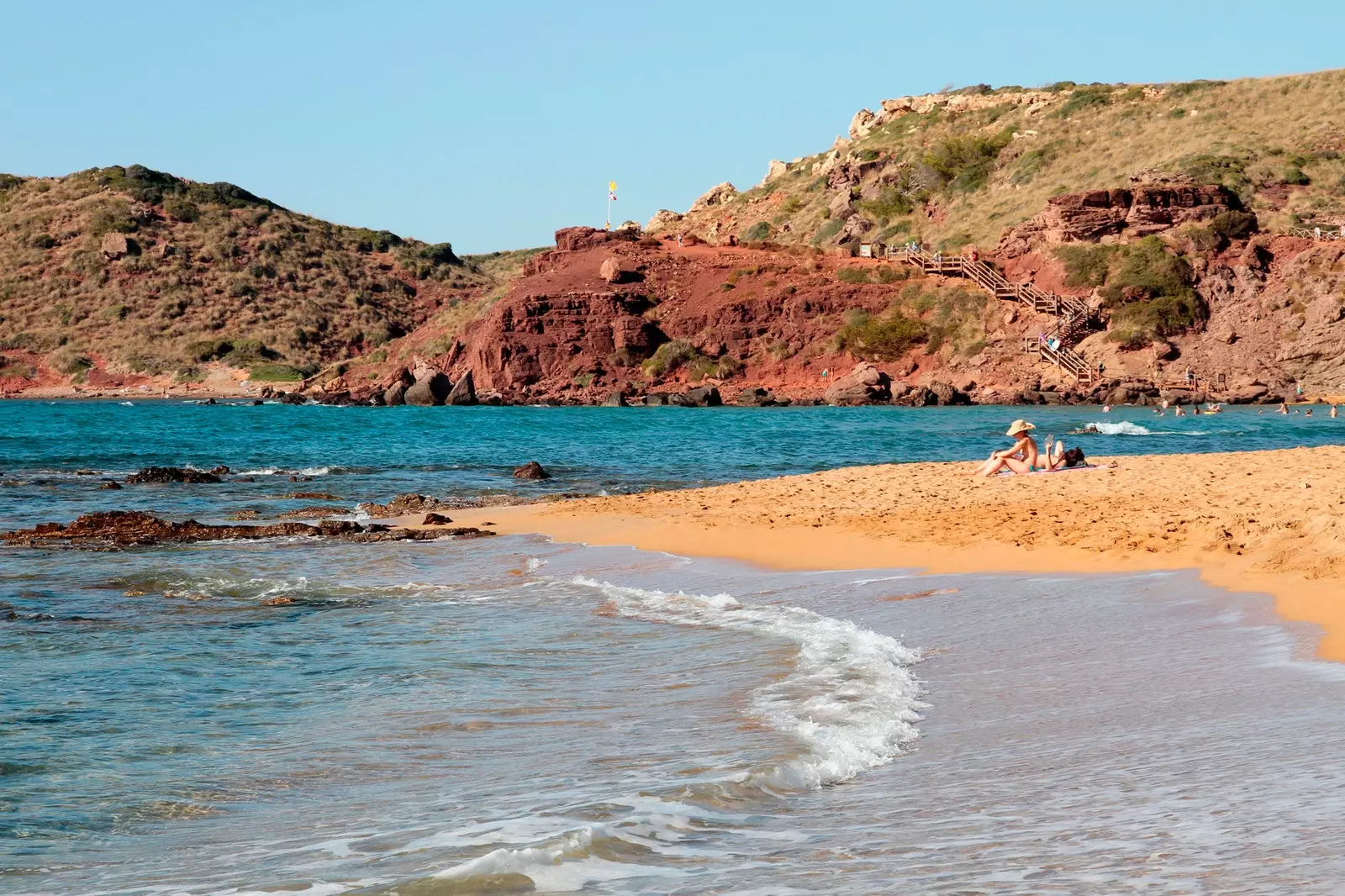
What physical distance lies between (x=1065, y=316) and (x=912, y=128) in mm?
55421

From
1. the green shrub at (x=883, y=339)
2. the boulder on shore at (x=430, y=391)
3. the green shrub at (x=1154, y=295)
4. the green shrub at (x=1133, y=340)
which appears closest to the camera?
the green shrub at (x=1133, y=340)

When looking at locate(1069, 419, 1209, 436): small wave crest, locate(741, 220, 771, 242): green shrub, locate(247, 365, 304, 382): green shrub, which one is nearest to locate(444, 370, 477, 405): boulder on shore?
locate(247, 365, 304, 382): green shrub

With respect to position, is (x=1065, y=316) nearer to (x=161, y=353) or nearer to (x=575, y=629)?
(x=575, y=629)

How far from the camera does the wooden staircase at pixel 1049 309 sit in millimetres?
69812

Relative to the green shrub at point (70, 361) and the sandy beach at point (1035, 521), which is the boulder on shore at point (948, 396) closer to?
the sandy beach at point (1035, 521)

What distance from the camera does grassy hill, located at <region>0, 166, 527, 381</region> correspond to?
108812 millimetres

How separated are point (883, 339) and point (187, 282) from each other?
7232 centimetres

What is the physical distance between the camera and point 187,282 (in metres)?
121

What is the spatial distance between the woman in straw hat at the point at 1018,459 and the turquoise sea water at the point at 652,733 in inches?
322

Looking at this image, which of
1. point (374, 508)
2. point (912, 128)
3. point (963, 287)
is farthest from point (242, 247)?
point (374, 508)

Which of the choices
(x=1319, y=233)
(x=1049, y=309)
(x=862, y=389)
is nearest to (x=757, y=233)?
(x=1049, y=309)

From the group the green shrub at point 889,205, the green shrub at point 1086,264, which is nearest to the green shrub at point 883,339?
the green shrub at point 1086,264

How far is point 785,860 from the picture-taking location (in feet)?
15.5

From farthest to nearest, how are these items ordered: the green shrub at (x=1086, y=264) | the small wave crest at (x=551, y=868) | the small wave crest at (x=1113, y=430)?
the green shrub at (x=1086, y=264)
the small wave crest at (x=1113, y=430)
the small wave crest at (x=551, y=868)
